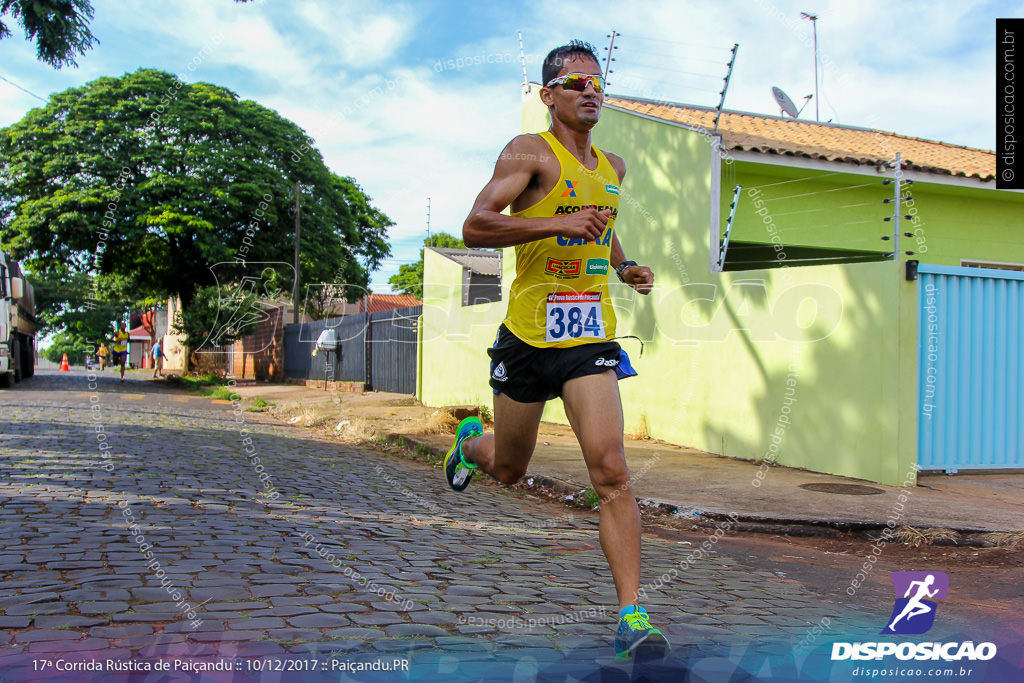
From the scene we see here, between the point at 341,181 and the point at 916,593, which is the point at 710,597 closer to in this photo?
the point at 916,593

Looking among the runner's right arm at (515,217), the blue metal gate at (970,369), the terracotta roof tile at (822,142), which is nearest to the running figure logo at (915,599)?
the runner's right arm at (515,217)

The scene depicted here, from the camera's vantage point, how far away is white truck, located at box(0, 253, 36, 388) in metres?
18.9

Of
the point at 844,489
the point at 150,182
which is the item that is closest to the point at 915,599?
the point at 844,489

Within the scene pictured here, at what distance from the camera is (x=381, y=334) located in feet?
60.4

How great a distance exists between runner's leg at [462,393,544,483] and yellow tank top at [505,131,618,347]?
1.03ft

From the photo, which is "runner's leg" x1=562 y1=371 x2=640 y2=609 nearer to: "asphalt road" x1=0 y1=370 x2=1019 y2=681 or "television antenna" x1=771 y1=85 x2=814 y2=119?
"asphalt road" x1=0 y1=370 x2=1019 y2=681

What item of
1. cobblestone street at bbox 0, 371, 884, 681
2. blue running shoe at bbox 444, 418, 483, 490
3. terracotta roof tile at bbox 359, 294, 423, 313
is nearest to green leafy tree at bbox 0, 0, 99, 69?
cobblestone street at bbox 0, 371, 884, 681

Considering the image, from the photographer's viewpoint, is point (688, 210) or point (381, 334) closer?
point (688, 210)

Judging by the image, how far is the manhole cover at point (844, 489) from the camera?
21.3 feet

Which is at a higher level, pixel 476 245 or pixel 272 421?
pixel 476 245

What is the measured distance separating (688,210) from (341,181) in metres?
25.4

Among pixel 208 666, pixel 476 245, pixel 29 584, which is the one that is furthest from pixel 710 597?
pixel 29 584

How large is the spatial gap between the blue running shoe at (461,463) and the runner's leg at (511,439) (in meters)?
0.28

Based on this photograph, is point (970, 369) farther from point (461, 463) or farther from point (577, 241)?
point (577, 241)
